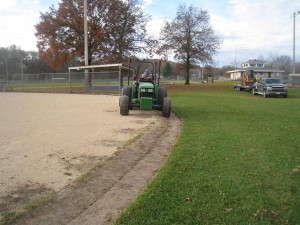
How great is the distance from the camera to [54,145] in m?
8.06

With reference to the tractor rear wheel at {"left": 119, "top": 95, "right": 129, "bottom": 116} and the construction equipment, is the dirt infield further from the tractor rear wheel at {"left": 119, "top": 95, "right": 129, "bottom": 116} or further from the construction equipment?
the construction equipment

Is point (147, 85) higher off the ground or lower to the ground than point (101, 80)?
lower

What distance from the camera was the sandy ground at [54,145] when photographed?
557 centimetres

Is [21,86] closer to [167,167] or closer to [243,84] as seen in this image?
[243,84]

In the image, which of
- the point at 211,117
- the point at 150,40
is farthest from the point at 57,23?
the point at 211,117

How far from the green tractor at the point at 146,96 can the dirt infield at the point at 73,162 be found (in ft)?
4.16

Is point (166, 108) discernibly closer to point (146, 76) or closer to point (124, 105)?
point (124, 105)

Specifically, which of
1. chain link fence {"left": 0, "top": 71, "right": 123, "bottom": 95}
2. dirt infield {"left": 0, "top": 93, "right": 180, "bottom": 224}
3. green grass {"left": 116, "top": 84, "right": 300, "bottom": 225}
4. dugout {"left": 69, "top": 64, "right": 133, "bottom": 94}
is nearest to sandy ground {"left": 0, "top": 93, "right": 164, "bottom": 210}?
dirt infield {"left": 0, "top": 93, "right": 180, "bottom": 224}

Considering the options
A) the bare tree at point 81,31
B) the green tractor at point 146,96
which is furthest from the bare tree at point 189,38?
the green tractor at point 146,96

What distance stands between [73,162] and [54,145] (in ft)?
5.46

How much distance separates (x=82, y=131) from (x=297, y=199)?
680 cm

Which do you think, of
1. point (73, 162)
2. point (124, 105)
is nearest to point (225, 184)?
point (73, 162)

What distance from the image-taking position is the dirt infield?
4624 mm

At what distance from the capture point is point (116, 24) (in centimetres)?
3928
